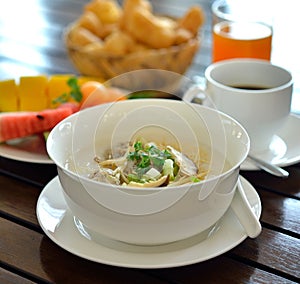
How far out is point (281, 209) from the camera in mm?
927

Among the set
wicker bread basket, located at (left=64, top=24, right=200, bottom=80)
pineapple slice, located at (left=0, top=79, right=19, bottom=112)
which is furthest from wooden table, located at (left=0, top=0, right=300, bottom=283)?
wicker bread basket, located at (left=64, top=24, right=200, bottom=80)

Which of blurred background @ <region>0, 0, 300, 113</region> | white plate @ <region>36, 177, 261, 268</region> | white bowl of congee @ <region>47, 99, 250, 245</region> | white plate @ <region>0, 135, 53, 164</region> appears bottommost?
blurred background @ <region>0, 0, 300, 113</region>

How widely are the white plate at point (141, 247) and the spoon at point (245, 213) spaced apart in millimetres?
12

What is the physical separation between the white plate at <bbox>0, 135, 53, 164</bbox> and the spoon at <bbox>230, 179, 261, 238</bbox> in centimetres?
34

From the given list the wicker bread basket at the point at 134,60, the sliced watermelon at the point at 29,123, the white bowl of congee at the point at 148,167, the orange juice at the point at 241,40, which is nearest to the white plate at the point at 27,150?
the sliced watermelon at the point at 29,123

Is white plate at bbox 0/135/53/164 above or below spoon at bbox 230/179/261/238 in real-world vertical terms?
below

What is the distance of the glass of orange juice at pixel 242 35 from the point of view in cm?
133

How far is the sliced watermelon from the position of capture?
42.9 inches

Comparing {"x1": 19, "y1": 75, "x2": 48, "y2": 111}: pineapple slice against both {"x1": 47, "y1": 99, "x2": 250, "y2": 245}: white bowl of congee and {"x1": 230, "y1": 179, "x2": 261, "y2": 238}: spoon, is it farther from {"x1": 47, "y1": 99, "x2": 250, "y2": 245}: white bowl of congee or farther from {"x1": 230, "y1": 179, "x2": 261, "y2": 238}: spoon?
{"x1": 230, "y1": 179, "x2": 261, "y2": 238}: spoon

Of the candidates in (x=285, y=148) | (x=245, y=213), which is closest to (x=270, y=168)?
(x=285, y=148)

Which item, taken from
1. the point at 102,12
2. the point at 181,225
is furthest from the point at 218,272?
the point at 102,12

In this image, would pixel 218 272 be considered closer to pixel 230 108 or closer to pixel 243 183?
pixel 243 183

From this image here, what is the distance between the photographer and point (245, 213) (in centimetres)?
81

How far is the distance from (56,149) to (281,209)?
0.34 metres
